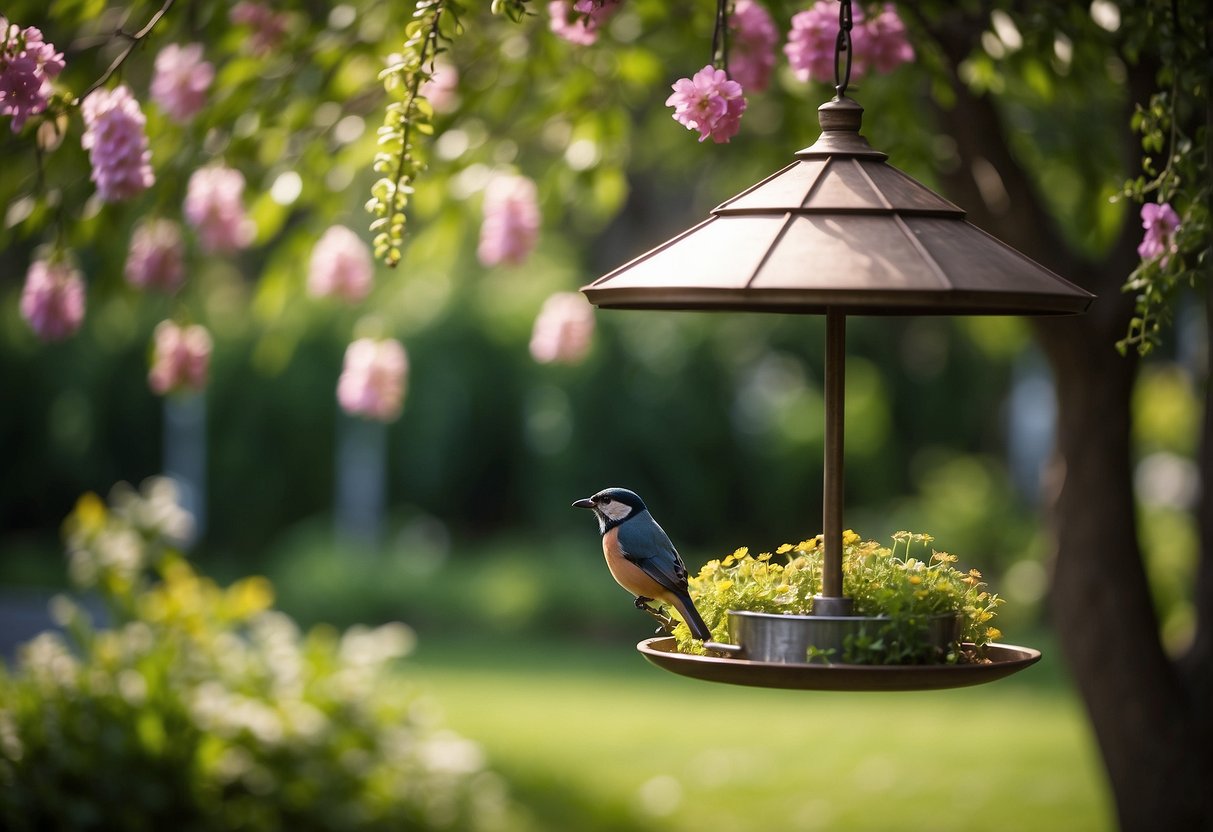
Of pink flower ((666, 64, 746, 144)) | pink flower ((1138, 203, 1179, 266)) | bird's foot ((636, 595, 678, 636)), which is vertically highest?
pink flower ((666, 64, 746, 144))

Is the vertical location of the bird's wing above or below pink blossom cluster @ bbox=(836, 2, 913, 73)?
below

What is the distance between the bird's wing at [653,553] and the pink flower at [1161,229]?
1.15 m

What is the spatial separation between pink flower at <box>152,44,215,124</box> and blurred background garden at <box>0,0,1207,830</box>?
0.13m

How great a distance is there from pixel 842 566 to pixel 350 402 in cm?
278

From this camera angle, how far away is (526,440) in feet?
49.1

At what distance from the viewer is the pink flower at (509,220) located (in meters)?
5.07

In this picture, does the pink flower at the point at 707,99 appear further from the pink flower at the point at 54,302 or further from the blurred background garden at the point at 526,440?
the pink flower at the point at 54,302

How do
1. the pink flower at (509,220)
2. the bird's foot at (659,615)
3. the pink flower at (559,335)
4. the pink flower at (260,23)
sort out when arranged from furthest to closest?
the pink flower at (559,335), the pink flower at (509,220), the pink flower at (260,23), the bird's foot at (659,615)

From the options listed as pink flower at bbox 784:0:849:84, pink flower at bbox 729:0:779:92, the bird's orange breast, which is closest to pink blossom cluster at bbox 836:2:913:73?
pink flower at bbox 784:0:849:84

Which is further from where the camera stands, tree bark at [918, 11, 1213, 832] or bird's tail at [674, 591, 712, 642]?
tree bark at [918, 11, 1213, 832]

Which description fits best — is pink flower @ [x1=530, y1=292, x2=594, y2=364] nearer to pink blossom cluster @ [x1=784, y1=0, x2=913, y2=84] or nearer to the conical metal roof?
pink blossom cluster @ [x1=784, y1=0, x2=913, y2=84]

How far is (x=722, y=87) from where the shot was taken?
3021mm

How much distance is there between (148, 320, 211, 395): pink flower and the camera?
16.3ft

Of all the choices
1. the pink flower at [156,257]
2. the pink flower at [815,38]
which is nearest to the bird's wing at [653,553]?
the pink flower at [815,38]
